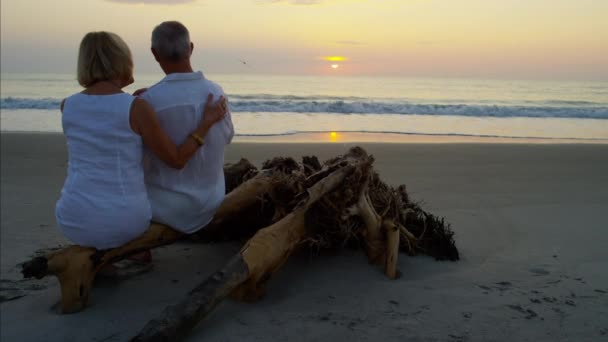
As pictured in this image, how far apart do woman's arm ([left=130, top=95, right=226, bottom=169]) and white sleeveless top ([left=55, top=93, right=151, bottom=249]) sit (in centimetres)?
5

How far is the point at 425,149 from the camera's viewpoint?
11164 millimetres

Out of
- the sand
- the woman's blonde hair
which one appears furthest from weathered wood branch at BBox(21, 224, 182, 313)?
the woman's blonde hair

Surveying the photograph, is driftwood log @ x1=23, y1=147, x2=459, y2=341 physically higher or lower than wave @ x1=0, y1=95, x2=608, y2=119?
lower

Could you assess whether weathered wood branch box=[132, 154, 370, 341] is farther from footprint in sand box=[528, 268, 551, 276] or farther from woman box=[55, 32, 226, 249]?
footprint in sand box=[528, 268, 551, 276]

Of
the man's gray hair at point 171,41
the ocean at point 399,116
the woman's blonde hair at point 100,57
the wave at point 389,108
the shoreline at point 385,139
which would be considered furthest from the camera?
the wave at point 389,108

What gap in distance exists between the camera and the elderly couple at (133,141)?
3.13m

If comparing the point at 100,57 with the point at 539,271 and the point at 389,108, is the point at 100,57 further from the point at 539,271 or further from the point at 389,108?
the point at 389,108

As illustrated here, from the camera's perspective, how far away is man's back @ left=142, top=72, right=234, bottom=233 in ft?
11.0

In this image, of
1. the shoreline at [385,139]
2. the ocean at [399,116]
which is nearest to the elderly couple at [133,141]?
the shoreline at [385,139]

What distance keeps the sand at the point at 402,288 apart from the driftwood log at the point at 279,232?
0.47 feet

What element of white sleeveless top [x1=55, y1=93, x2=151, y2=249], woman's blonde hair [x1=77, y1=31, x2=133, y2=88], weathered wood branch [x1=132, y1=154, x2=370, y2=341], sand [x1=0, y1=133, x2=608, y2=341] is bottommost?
sand [x1=0, y1=133, x2=608, y2=341]

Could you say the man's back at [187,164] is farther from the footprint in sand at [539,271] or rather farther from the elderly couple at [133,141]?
the footprint in sand at [539,271]

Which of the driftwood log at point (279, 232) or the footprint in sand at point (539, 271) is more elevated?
the driftwood log at point (279, 232)

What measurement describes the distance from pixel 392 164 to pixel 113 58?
22.5 ft
